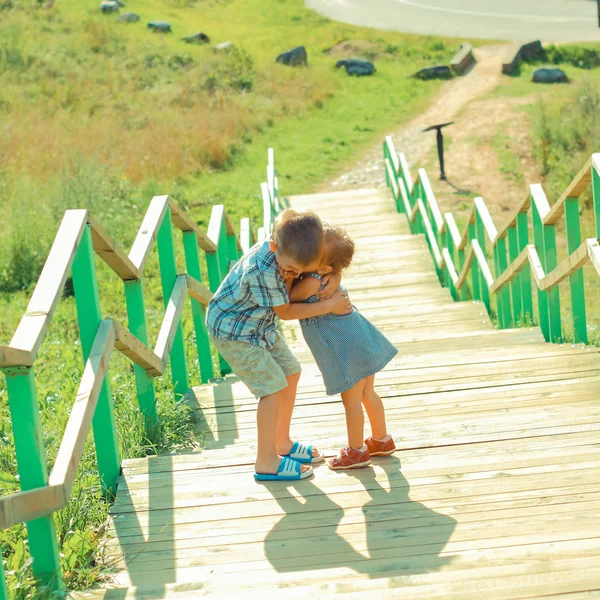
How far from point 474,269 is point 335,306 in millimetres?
5069

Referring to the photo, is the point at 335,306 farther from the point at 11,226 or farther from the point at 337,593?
the point at 11,226

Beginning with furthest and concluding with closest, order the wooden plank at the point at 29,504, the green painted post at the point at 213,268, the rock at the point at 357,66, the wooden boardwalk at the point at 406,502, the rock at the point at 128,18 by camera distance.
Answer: the rock at the point at 128,18, the rock at the point at 357,66, the green painted post at the point at 213,268, the wooden boardwalk at the point at 406,502, the wooden plank at the point at 29,504

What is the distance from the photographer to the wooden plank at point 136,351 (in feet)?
10.8

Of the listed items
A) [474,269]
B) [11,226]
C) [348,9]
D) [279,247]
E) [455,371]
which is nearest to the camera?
[279,247]

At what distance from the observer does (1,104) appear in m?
18.0

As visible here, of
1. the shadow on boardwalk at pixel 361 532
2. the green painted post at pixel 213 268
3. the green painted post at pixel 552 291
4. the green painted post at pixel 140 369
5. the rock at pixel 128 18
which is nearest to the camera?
the shadow on boardwalk at pixel 361 532

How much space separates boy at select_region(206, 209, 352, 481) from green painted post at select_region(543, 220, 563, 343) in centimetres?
224

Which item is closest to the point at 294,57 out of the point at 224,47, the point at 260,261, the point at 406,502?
the point at 224,47

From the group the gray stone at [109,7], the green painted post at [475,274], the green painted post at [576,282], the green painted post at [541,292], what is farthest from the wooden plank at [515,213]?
the gray stone at [109,7]

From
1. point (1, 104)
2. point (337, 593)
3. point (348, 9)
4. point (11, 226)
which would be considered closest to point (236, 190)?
point (11, 226)

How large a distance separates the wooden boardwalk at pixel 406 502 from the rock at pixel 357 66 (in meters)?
17.6

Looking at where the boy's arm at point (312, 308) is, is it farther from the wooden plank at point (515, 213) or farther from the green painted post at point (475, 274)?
the green painted post at point (475, 274)

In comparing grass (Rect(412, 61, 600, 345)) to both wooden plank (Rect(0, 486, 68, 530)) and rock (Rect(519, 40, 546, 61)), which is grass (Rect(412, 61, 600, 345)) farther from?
wooden plank (Rect(0, 486, 68, 530))

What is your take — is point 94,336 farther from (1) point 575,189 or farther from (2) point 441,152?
(2) point 441,152
